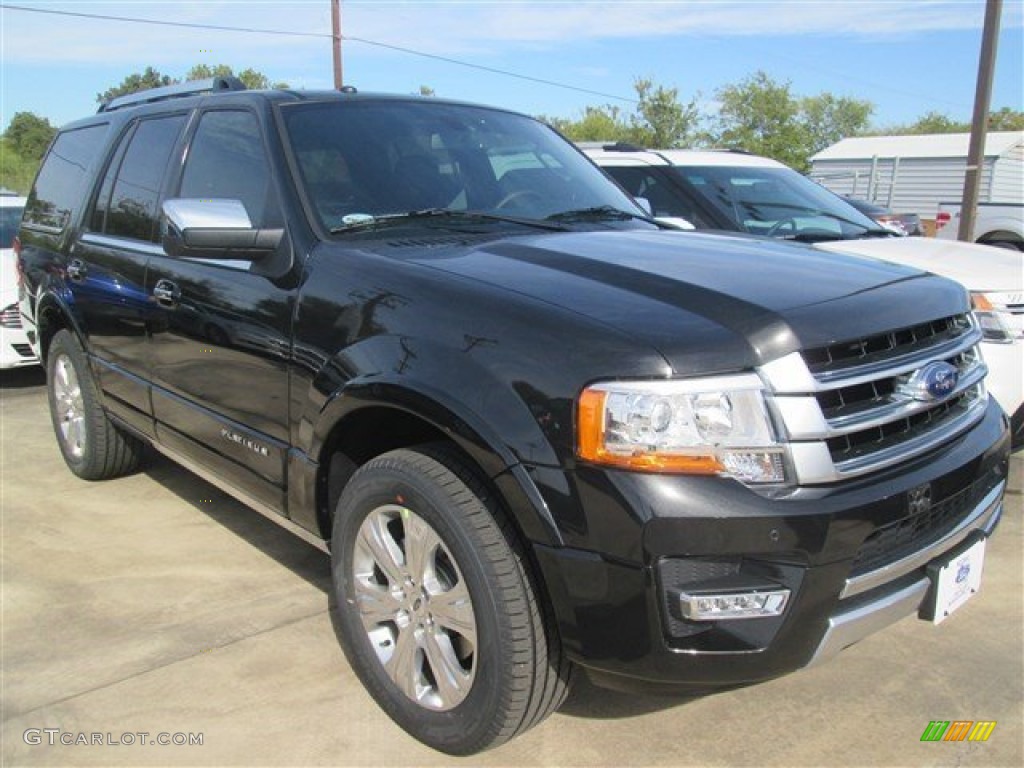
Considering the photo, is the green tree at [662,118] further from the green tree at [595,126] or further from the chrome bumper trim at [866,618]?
the chrome bumper trim at [866,618]

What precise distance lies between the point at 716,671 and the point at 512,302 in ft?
3.36

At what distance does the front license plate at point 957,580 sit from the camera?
241 cm

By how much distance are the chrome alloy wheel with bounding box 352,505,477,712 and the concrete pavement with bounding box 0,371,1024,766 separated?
0.76ft

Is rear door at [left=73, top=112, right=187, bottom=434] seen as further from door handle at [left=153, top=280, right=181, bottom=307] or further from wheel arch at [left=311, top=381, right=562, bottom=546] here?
wheel arch at [left=311, top=381, right=562, bottom=546]

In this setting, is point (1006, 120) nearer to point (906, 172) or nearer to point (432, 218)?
point (906, 172)

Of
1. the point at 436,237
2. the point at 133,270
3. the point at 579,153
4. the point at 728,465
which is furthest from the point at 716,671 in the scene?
the point at 133,270

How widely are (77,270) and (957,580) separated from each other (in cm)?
405

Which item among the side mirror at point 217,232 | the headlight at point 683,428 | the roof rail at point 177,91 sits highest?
the roof rail at point 177,91

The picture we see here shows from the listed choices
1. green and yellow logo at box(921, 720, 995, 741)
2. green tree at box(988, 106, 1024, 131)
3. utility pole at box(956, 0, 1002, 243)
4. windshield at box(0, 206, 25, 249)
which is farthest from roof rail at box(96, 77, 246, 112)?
green tree at box(988, 106, 1024, 131)

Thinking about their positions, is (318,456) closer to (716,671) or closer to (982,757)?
(716,671)

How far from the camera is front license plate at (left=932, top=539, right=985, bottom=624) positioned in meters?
2.41

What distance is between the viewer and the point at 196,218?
2.89 meters

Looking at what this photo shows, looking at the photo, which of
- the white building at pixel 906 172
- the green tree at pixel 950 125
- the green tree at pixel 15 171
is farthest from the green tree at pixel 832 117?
the green tree at pixel 15 171

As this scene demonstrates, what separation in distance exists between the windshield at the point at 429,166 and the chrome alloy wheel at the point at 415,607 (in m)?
1.07
